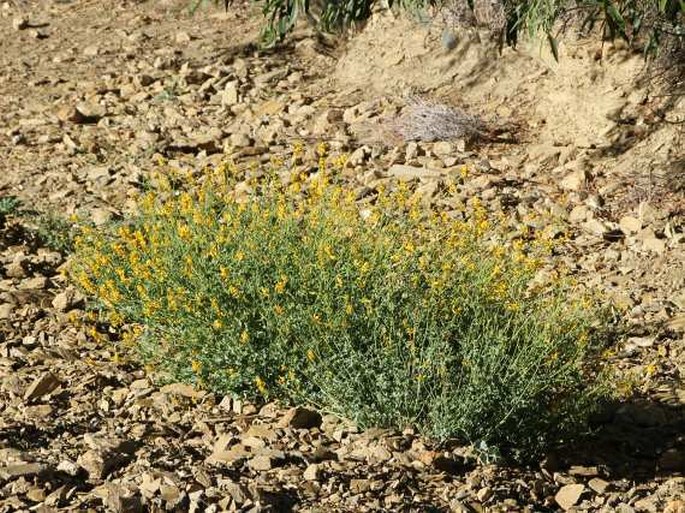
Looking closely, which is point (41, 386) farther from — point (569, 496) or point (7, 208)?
point (569, 496)

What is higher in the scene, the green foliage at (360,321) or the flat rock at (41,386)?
the green foliage at (360,321)

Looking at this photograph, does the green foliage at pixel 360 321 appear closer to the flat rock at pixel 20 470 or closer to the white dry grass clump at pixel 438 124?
the flat rock at pixel 20 470

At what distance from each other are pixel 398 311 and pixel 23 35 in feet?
21.4

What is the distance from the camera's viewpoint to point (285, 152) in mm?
8125

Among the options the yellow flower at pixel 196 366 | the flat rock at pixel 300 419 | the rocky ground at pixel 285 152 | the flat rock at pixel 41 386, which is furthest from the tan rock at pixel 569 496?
the flat rock at pixel 41 386

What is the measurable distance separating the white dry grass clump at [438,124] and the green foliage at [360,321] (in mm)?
2400

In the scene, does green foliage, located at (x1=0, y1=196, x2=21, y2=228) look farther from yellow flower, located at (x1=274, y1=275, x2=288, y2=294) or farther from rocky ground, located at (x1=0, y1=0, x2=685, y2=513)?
yellow flower, located at (x1=274, y1=275, x2=288, y2=294)

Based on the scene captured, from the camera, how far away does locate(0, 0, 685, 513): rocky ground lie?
4.46 meters

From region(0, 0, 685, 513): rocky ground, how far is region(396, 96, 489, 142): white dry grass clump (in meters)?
0.10

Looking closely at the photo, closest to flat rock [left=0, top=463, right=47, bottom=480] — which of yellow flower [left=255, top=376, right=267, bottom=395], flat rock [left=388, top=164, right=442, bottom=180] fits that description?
yellow flower [left=255, top=376, right=267, bottom=395]

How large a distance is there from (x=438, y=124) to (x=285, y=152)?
41.6 inches

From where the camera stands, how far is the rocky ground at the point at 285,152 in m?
4.46

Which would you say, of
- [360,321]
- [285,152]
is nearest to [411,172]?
[285,152]

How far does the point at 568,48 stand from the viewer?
813 centimetres
